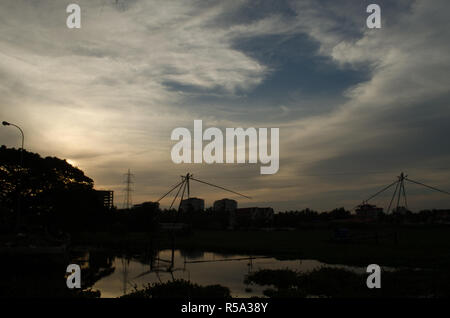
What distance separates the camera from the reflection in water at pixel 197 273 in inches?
971

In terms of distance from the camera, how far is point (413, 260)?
1307 inches

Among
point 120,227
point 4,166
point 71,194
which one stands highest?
point 4,166

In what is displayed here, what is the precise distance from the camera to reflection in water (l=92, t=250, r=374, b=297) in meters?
24.7

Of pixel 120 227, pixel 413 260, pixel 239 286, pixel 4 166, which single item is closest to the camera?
pixel 239 286

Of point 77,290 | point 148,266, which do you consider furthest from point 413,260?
point 77,290

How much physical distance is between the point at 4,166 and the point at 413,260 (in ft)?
187

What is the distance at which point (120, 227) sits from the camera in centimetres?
8712

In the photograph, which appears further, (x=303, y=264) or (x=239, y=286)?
(x=303, y=264)

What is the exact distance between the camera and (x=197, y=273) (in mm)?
31250
